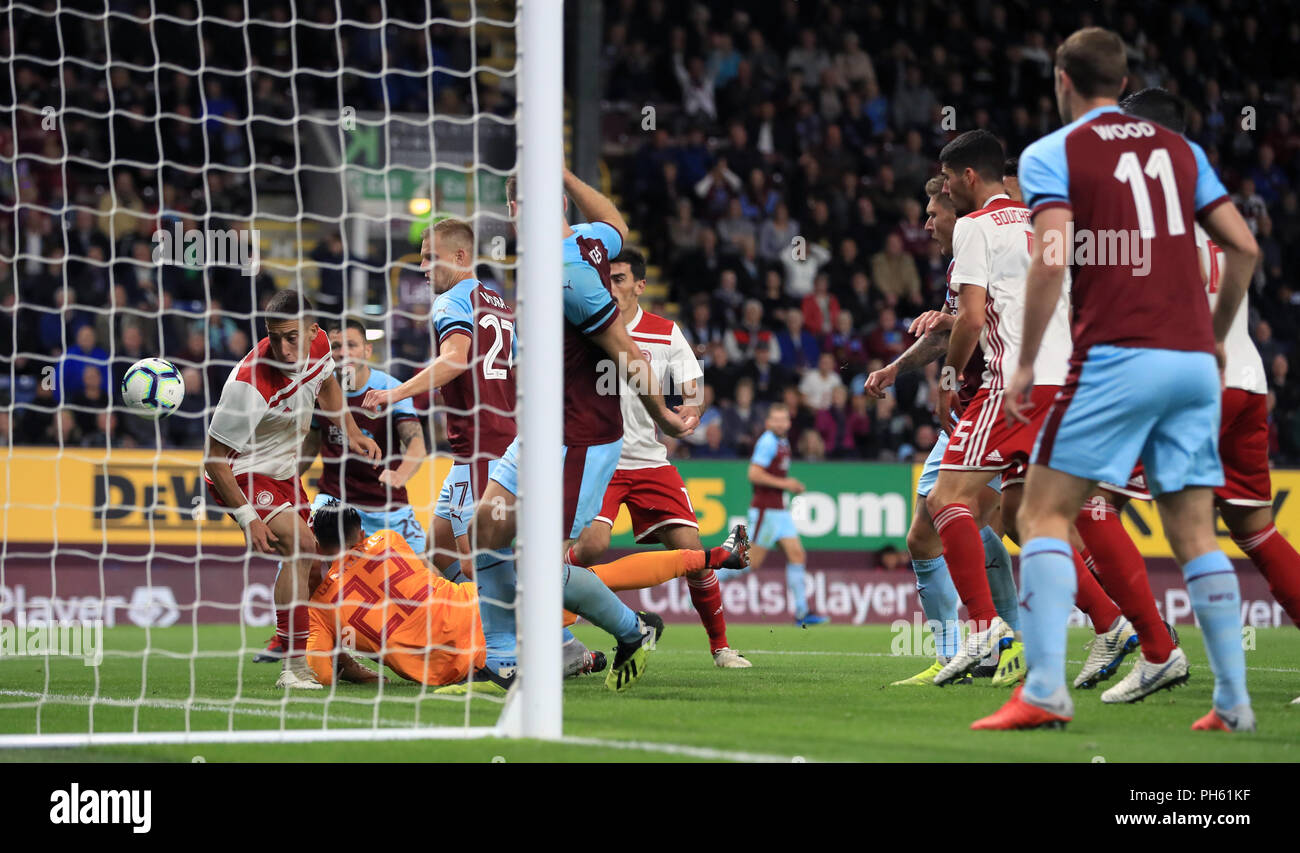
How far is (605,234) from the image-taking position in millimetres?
5945

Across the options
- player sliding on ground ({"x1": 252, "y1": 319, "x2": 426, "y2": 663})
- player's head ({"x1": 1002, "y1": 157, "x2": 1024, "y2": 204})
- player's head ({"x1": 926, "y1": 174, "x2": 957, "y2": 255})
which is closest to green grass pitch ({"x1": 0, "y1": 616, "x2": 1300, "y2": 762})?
player sliding on ground ({"x1": 252, "y1": 319, "x2": 426, "y2": 663})

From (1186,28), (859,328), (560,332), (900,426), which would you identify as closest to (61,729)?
(560,332)

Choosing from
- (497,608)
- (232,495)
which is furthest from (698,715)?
(232,495)

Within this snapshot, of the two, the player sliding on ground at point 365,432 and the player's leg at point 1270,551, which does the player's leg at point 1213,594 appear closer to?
the player's leg at point 1270,551

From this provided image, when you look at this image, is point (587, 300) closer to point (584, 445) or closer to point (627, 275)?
point (584, 445)

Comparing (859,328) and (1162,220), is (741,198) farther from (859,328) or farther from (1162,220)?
(1162,220)

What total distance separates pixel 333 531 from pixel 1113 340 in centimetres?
413

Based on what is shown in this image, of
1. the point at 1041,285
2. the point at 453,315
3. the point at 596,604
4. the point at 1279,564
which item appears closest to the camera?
the point at 1041,285

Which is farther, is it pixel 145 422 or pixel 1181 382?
pixel 145 422

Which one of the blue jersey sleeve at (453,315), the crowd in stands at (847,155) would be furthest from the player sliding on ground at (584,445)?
the crowd in stands at (847,155)

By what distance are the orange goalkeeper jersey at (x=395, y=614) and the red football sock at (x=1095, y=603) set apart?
2745 mm

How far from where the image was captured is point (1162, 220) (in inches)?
173

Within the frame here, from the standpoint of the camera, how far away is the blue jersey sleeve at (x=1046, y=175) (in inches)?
171
